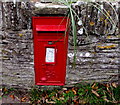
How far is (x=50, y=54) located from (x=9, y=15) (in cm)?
76

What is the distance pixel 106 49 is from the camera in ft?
7.54

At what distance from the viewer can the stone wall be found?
2.04m

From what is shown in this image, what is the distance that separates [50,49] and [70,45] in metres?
0.29

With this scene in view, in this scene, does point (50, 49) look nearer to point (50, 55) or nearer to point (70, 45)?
point (50, 55)

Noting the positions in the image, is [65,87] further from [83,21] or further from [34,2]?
[34,2]

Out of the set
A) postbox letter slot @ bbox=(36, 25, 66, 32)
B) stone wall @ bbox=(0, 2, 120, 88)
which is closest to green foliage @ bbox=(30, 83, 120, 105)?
stone wall @ bbox=(0, 2, 120, 88)

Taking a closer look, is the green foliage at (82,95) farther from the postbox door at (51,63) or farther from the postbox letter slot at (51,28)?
the postbox letter slot at (51,28)

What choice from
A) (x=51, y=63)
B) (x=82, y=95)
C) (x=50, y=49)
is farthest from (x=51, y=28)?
(x=82, y=95)

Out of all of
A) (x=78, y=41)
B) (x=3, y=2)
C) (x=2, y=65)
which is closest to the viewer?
(x=3, y=2)

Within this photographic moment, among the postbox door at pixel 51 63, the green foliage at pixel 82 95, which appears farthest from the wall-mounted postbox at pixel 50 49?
the green foliage at pixel 82 95

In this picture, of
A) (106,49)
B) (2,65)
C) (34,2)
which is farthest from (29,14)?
(106,49)

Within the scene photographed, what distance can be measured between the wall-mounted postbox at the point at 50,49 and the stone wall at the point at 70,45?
8 centimetres

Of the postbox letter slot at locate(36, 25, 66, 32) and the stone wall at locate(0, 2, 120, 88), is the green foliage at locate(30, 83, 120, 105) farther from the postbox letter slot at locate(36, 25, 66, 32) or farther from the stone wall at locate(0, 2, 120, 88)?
the postbox letter slot at locate(36, 25, 66, 32)

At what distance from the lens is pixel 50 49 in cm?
225
